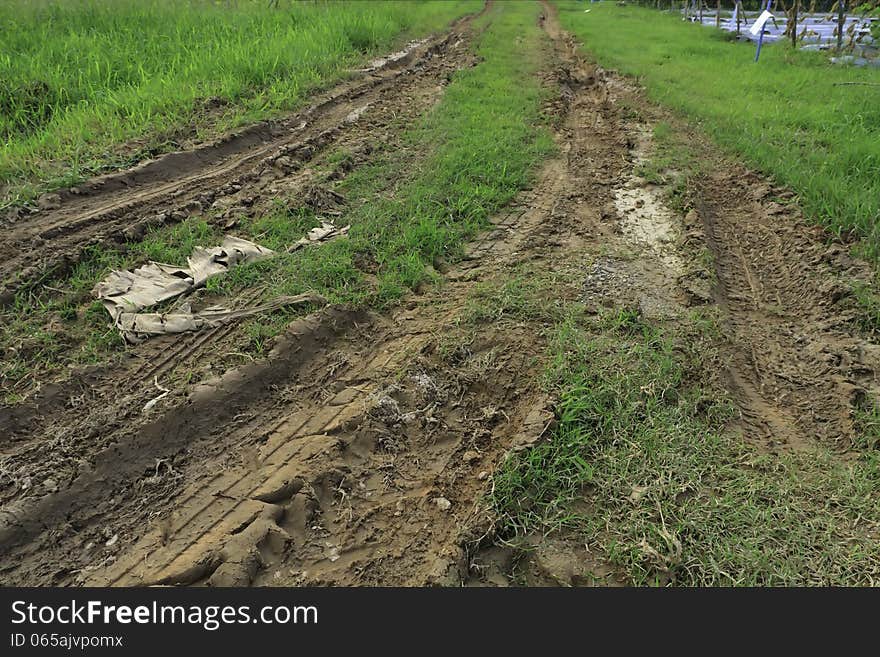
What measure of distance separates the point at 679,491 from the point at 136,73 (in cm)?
784

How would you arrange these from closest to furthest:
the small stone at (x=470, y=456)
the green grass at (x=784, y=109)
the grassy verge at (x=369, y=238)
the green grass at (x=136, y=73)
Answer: the small stone at (x=470, y=456) < the grassy verge at (x=369, y=238) < the green grass at (x=784, y=109) < the green grass at (x=136, y=73)

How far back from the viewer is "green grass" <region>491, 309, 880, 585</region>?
93.0 inches

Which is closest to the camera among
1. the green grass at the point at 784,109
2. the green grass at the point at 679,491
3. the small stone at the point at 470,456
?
the green grass at the point at 679,491

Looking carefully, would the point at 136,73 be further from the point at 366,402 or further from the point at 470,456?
the point at 470,456

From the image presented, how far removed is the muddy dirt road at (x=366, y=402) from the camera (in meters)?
2.41

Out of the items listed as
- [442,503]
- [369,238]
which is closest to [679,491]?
[442,503]

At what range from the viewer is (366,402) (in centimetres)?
312

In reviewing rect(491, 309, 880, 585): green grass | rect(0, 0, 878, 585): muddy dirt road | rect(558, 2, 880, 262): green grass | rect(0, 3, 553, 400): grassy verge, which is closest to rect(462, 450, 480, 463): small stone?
rect(0, 0, 878, 585): muddy dirt road

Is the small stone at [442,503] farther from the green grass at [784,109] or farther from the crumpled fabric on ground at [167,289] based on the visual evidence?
the green grass at [784,109]

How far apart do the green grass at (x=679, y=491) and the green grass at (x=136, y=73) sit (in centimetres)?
467

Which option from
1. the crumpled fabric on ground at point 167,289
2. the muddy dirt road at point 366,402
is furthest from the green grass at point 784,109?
the crumpled fabric on ground at point 167,289

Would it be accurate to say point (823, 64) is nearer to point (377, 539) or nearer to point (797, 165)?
point (797, 165)

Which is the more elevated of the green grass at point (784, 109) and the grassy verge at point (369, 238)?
the green grass at point (784, 109)

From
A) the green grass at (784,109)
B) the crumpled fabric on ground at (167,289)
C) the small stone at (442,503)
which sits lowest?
the small stone at (442,503)
